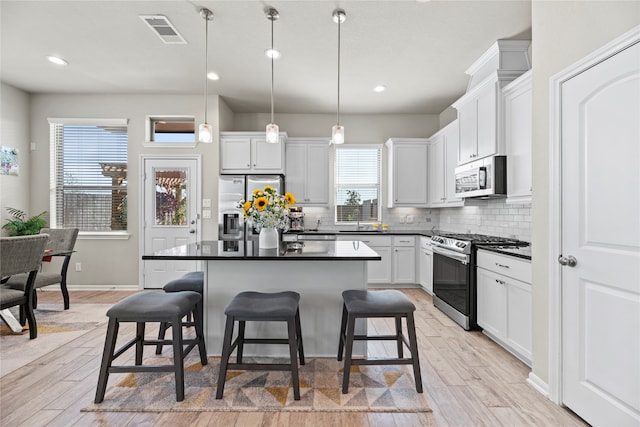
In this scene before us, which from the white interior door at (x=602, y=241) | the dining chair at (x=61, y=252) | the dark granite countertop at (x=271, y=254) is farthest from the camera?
the dining chair at (x=61, y=252)

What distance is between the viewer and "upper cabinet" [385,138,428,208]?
557 centimetres

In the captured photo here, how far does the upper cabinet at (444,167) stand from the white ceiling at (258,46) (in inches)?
25.7

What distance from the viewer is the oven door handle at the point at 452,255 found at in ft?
11.3

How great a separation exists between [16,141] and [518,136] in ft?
21.2

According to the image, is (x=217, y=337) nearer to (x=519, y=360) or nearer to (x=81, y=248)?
(x=519, y=360)

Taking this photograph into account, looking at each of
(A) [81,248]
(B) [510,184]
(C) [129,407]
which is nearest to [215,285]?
(C) [129,407]

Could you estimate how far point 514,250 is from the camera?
2.89 m

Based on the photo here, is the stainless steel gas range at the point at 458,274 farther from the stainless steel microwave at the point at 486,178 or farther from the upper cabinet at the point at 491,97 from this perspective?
the upper cabinet at the point at 491,97

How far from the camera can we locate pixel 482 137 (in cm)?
360

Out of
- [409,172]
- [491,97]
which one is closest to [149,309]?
[491,97]

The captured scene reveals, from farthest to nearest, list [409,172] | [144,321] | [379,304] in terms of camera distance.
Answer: [409,172]
[379,304]
[144,321]

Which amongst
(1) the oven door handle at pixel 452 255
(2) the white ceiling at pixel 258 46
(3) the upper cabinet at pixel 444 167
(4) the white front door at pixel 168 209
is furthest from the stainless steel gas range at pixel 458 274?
(4) the white front door at pixel 168 209

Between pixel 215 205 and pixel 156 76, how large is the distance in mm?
1902

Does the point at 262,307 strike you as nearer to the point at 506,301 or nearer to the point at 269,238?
the point at 269,238
